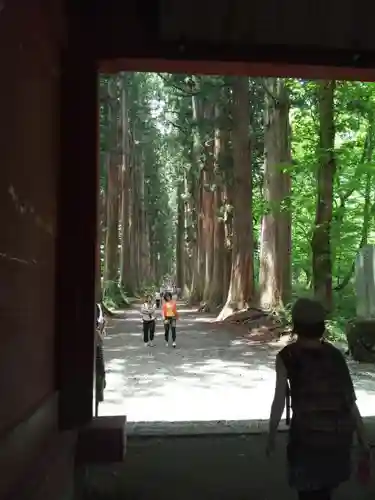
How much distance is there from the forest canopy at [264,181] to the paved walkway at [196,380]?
10.2ft

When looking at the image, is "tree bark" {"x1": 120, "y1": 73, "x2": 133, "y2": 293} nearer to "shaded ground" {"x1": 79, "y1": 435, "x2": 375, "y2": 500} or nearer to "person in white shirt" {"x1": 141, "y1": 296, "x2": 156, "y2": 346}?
"person in white shirt" {"x1": 141, "y1": 296, "x2": 156, "y2": 346}

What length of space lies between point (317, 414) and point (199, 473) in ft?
8.90

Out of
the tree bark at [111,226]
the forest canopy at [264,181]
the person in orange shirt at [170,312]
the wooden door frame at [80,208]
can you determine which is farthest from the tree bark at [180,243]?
the wooden door frame at [80,208]

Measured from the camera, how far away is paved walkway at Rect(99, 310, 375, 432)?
9.79m

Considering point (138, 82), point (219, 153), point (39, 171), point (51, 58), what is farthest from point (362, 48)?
point (138, 82)

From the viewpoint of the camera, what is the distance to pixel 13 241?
157 inches

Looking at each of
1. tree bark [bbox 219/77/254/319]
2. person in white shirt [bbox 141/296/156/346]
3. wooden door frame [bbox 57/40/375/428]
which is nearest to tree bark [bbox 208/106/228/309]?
tree bark [bbox 219/77/254/319]

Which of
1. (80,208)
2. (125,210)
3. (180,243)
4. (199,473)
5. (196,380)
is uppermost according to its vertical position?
(125,210)

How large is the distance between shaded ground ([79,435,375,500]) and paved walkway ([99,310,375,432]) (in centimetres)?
56

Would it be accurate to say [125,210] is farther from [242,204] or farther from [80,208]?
[80,208]

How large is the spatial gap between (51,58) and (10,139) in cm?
189

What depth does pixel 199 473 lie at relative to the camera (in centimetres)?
614

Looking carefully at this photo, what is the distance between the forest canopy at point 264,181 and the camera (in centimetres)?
1759

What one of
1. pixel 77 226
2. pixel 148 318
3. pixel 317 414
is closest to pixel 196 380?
pixel 148 318
